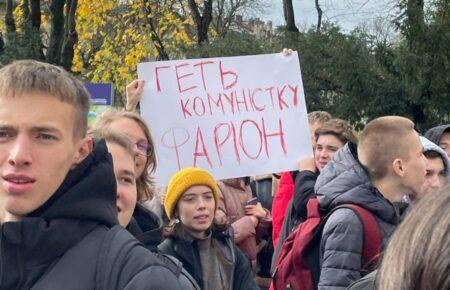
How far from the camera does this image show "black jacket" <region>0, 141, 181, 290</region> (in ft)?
6.49

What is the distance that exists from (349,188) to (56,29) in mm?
9314

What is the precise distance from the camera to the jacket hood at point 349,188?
3799 millimetres

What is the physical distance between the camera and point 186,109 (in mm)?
5113

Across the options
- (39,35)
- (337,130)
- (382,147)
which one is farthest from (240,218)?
(39,35)

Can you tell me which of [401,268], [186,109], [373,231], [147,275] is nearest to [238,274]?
[373,231]

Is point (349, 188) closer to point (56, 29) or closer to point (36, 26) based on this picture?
point (56, 29)

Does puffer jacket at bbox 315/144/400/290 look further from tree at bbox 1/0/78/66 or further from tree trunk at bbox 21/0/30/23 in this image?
tree trunk at bbox 21/0/30/23

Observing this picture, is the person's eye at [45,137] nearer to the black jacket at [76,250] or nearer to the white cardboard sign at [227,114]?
the black jacket at [76,250]

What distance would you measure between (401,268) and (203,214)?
2983 millimetres

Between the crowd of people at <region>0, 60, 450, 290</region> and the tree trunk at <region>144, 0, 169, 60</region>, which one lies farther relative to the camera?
the tree trunk at <region>144, 0, 169, 60</region>

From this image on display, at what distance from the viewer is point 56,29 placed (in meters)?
12.5

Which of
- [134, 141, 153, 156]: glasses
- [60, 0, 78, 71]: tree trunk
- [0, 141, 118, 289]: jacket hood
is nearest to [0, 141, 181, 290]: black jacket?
[0, 141, 118, 289]: jacket hood

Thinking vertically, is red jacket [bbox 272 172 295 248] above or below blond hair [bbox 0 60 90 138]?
below

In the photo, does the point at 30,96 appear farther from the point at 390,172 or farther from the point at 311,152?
the point at 311,152
